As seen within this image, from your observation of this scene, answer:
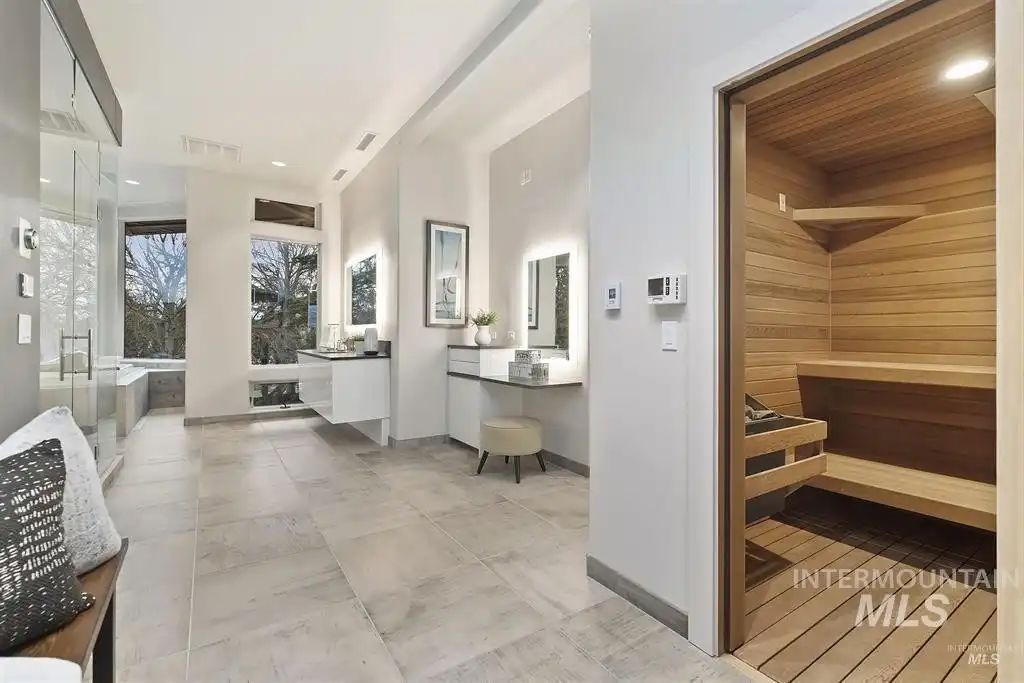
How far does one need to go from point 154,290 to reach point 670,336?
7.78m

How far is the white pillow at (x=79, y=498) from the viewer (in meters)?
1.31

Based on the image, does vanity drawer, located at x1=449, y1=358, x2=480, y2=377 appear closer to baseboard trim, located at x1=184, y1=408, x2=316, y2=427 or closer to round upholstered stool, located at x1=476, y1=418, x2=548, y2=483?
round upholstered stool, located at x1=476, y1=418, x2=548, y2=483

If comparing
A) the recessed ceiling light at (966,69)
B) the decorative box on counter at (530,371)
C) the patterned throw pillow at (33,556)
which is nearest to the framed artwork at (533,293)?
the decorative box on counter at (530,371)

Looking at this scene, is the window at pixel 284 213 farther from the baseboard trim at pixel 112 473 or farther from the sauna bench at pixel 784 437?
the sauna bench at pixel 784 437

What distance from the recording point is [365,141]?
4957mm

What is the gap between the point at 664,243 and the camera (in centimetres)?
192

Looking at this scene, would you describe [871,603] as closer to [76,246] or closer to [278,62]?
[76,246]

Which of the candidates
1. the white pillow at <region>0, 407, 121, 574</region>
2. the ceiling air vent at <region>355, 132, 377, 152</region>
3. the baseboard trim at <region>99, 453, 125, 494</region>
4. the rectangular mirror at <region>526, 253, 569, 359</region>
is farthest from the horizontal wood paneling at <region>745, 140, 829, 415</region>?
the baseboard trim at <region>99, 453, 125, 494</region>

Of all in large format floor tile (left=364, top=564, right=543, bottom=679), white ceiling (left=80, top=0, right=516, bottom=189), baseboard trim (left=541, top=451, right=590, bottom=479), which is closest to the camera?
large format floor tile (left=364, top=564, right=543, bottom=679)

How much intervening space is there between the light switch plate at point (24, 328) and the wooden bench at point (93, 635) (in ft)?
3.56

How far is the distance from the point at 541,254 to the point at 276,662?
338 cm

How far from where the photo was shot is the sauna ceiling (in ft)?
6.62

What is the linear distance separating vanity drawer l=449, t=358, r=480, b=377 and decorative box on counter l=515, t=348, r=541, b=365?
0.46 m

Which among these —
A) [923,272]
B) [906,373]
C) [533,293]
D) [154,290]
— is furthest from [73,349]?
[154,290]
